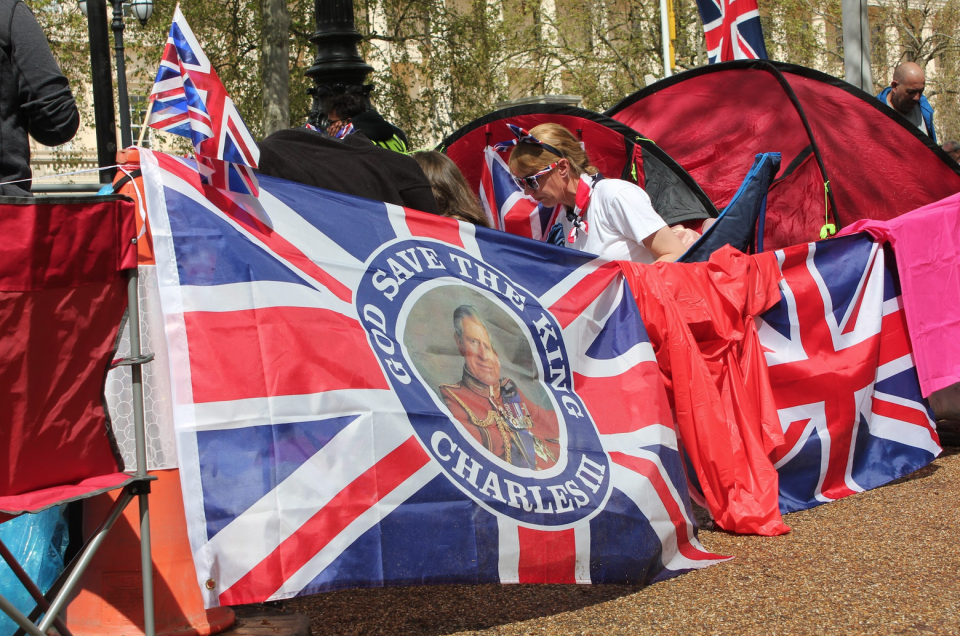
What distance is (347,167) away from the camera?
3719 millimetres

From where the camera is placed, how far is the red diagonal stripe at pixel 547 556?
2.84 metres

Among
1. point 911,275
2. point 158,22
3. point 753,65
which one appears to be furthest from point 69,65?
point 911,275

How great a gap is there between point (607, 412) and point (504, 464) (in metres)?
0.61

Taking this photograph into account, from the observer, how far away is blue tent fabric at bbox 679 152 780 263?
14.7 ft

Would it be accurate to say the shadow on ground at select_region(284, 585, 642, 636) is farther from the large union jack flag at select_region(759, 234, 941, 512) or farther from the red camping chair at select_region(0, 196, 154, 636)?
the large union jack flag at select_region(759, 234, 941, 512)

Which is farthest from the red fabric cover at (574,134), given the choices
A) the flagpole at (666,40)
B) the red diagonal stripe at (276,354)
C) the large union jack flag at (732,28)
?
the flagpole at (666,40)

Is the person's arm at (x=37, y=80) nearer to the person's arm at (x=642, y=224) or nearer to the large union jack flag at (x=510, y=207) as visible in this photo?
the person's arm at (x=642, y=224)

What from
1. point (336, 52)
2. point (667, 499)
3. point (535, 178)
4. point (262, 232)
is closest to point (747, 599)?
point (667, 499)

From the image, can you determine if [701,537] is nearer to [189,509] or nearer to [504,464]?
[504,464]

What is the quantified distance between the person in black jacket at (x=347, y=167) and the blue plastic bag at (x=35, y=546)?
4.73 feet

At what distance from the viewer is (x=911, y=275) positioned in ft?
15.3

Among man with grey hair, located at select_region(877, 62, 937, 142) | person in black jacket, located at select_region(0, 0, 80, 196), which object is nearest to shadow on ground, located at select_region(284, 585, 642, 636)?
person in black jacket, located at select_region(0, 0, 80, 196)

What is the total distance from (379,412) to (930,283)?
3.28 metres

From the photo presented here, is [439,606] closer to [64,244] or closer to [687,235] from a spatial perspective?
[64,244]
